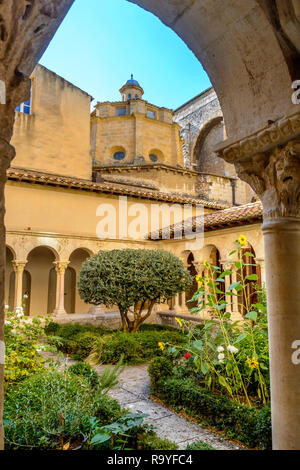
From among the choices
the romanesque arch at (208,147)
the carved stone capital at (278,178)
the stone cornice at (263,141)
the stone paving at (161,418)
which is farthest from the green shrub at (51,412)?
the romanesque arch at (208,147)

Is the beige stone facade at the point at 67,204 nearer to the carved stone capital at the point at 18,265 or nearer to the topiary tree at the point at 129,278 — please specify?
the carved stone capital at the point at 18,265

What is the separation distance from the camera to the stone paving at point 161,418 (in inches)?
132

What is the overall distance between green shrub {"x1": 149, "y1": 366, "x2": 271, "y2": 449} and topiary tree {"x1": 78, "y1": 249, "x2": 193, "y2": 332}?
3.32 m

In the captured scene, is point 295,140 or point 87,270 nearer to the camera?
point 295,140

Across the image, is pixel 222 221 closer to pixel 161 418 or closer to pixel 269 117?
pixel 161 418

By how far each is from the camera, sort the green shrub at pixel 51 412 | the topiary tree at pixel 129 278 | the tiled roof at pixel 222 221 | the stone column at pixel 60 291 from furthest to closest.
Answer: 1. the stone column at pixel 60 291
2. the tiled roof at pixel 222 221
3. the topiary tree at pixel 129 278
4. the green shrub at pixel 51 412

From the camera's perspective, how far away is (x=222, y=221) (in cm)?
903

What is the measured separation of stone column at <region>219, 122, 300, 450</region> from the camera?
1.96 metres

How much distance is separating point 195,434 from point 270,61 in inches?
139

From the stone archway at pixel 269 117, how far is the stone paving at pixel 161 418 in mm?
1503

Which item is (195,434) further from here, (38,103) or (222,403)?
(38,103)

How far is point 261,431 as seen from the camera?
3062 millimetres

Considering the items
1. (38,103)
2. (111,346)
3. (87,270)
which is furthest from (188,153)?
(111,346)

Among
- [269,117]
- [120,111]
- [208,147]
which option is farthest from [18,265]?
[208,147]
